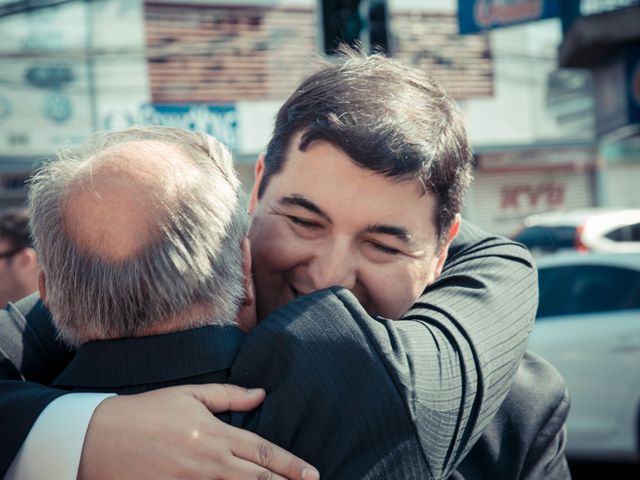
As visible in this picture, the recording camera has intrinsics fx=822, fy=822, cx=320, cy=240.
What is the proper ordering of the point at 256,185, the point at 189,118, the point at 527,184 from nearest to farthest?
the point at 256,185
the point at 189,118
the point at 527,184

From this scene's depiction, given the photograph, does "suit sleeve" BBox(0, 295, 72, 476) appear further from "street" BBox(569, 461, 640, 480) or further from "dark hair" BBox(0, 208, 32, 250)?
"street" BBox(569, 461, 640, 480)

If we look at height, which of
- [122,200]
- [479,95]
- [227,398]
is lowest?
[227,398]

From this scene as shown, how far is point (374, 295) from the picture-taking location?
1.75m

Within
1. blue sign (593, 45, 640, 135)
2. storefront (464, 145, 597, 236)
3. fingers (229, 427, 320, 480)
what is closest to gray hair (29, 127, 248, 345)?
fingers (229, 427, 320, 480)

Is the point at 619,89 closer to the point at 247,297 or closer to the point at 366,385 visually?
the point at 247,297

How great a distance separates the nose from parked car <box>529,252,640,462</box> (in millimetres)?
4630

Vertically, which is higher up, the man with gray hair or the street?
the man with gray hair

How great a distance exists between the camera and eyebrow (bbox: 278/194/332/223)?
5.58 ft

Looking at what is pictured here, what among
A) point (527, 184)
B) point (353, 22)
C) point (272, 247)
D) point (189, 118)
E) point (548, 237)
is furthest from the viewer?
point (527, 184)

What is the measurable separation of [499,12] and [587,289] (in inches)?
215

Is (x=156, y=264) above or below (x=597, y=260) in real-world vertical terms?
above

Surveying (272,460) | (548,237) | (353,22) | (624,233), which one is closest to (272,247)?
(272,460)

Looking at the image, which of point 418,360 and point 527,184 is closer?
point 418,360

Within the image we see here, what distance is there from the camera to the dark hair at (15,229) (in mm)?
4539
